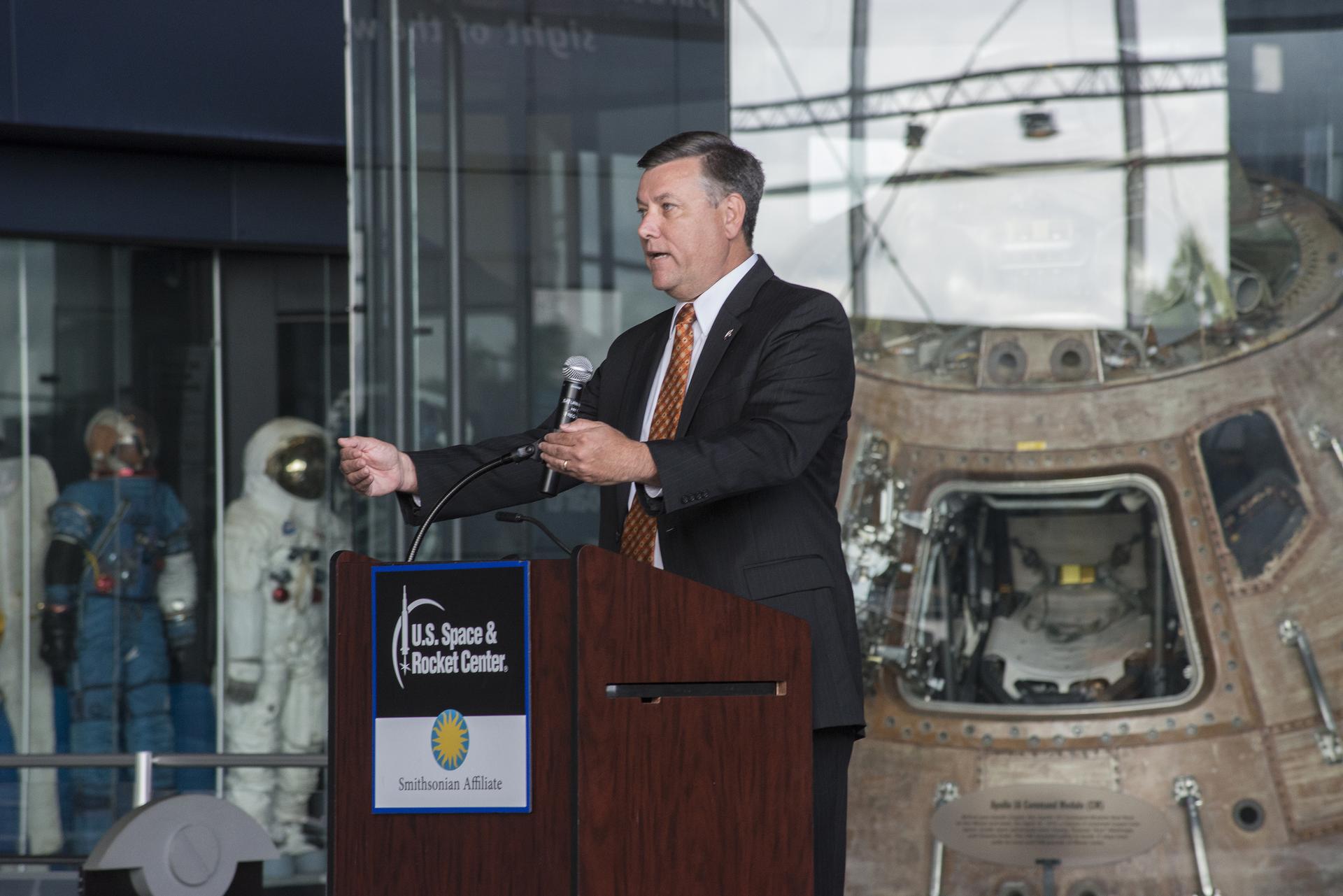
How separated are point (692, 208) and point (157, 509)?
16.1 feet

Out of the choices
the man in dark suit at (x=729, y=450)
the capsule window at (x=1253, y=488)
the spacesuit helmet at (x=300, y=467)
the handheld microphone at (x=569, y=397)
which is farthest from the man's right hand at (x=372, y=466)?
the spacesuit helmet at (x=300, y=467)

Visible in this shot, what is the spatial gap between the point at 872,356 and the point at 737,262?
83.1 inches

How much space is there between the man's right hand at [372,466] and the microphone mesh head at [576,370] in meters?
0.34

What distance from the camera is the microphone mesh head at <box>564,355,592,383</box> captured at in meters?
2.07

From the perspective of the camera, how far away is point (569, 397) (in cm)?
205

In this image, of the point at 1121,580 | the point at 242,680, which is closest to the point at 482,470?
the point at 1121,580

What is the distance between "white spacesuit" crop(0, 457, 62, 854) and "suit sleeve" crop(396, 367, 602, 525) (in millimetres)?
4621

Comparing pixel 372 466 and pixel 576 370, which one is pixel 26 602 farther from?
pixel 576 370

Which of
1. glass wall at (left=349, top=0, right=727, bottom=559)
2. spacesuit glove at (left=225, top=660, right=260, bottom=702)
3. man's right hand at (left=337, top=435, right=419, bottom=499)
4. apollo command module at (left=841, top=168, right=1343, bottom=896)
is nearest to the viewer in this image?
man's right hand at (left=337, top=435, right=419, bottom=499)

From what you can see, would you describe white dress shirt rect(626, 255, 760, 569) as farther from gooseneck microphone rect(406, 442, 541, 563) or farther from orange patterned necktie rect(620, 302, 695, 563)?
gooseneck microphone rect(406, 442, 541, 563)

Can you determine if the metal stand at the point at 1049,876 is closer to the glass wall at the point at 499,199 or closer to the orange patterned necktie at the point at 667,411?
the glass wall at the point at 499,199

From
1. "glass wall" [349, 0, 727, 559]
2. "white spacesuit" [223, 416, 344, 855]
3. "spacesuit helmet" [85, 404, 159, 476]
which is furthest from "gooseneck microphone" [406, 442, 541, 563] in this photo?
"spacesuit helmet" [85, 404, 159, 476]

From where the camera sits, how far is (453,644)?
1.89 m

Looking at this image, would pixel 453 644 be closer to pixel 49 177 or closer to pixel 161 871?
pixel 161 871
